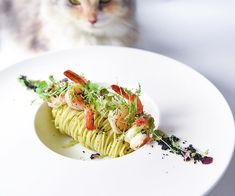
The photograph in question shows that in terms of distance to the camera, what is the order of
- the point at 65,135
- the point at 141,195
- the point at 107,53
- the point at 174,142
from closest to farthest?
the point at 141,195
the point at 174,142
the point at 65,135
the point at 107,53

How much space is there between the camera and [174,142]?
1255mm

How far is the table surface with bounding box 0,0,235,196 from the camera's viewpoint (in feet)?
6.57

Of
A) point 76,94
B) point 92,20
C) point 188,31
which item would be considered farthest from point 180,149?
point 188,31

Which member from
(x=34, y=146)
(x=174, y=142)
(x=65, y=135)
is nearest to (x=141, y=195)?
(x=174, y=142)

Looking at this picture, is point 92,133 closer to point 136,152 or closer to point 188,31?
point 136,152

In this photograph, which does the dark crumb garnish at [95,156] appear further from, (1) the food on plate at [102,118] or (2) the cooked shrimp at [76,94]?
(2) the cooked shrimp at [76,94]

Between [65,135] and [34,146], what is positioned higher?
[65,135]

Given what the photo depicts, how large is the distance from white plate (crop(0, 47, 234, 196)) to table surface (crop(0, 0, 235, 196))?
339 mm

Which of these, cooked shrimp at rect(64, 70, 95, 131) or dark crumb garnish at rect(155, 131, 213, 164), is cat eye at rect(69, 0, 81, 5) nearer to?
cooked shrimp at rect(64, 70, 95, 131)

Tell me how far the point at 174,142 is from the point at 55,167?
36 centimetres

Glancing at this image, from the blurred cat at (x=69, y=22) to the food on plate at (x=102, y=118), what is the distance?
42cm

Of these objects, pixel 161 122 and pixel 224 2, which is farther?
pixel 224 2

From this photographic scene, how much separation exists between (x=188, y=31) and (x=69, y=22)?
58 centimetres

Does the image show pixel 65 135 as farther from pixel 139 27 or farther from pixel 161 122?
pixel 139 27
